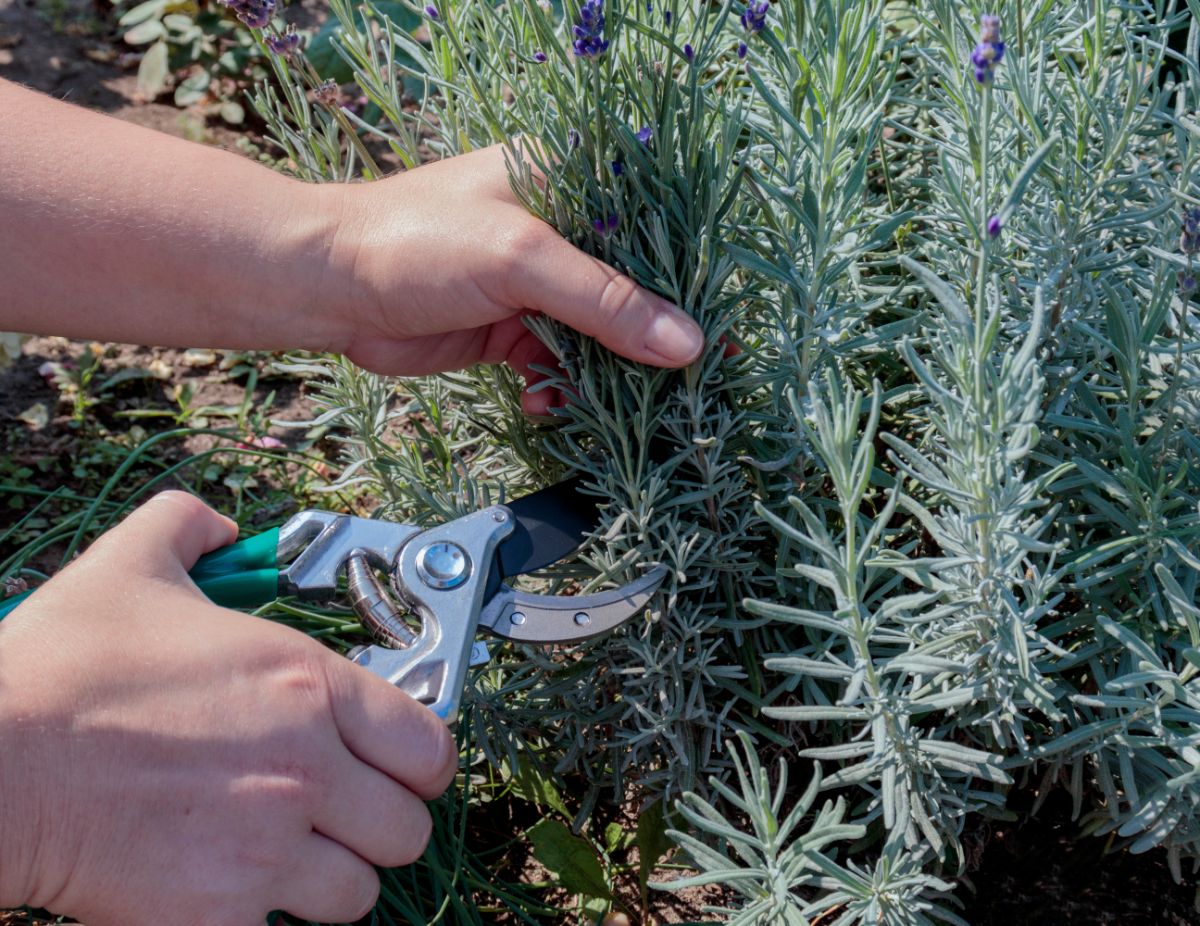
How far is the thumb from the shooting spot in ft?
4.68

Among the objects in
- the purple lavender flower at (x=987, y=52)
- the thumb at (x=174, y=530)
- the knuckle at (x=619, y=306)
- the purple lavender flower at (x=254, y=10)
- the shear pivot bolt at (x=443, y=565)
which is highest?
the purple lavender flower at (x=987, y=52)

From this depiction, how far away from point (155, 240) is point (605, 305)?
0.75 meters

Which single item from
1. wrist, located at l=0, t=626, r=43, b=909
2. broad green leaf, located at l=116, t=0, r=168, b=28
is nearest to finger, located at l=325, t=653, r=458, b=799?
wrist, located at l=0, t=626, r=43, b=909

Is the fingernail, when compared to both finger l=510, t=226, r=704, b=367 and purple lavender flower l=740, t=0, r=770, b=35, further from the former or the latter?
purple lavender flower l=740, t=0, r=770, b=35

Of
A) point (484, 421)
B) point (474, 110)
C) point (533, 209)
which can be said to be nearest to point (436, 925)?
point (484, 421)

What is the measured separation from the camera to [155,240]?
1.72m

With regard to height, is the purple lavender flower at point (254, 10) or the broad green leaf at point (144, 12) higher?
the purple lavender flower at point (254, 10)

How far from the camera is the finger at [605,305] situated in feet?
4.56

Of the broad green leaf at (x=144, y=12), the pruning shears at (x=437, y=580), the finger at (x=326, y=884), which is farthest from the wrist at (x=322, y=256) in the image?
the broad green leaf at (x=144, y=12)

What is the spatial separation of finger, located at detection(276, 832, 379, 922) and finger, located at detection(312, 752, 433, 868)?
0.02 meters

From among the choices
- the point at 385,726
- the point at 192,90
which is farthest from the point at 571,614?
the point at 192,90

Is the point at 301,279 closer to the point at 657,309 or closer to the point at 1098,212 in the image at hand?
the point at 657,309

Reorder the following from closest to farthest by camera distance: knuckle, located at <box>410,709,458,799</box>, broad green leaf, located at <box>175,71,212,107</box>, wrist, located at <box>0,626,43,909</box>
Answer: wrist, located at <box>0,626,43,909</box>, knuckle, located at <box>410,709,458,799</box>, broad green leaf, located at <box>175,71,212,107</box>

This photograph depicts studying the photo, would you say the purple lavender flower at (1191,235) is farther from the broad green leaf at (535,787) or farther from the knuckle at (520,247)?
the broad green leaf at (535,787)
